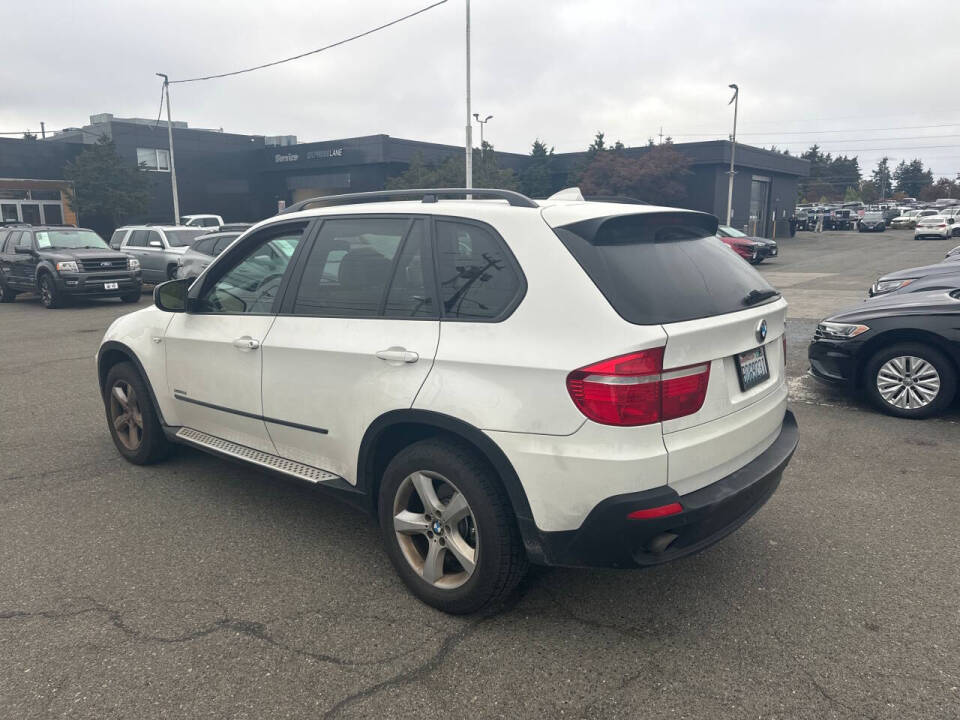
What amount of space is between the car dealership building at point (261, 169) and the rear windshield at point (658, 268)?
4057 cm

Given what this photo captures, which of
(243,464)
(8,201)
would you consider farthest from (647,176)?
(243,464)

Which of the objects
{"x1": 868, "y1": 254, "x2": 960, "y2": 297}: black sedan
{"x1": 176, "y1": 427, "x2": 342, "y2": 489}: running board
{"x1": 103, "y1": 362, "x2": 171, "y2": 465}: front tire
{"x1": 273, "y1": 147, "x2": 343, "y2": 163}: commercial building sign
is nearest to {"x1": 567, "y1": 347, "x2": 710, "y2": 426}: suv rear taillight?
{"x1": 176, "y1": 427, "x2": 342, "y2": 489}: running board

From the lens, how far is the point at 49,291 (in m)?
15.9

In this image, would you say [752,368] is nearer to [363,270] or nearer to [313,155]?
[363,270]

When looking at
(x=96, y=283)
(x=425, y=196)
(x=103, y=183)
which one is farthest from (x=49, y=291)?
(x=103, y=183)

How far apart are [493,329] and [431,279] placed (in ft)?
1.53

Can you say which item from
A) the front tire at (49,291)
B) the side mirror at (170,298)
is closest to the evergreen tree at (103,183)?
the front tire at (49,291)

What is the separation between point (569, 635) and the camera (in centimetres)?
301

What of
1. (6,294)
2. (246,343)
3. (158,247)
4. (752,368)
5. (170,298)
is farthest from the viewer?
(158,247)

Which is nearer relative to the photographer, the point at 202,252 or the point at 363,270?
the point at 363,270

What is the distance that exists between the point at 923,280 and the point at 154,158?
44.8 meters

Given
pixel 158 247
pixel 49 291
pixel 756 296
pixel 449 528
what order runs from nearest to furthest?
pixel 449 528 → pixel 756 296 → pixel 49 291 → pixel 158 247

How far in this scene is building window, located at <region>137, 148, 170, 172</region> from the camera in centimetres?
4288

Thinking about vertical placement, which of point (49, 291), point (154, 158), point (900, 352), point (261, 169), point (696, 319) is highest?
point (154, 158)
